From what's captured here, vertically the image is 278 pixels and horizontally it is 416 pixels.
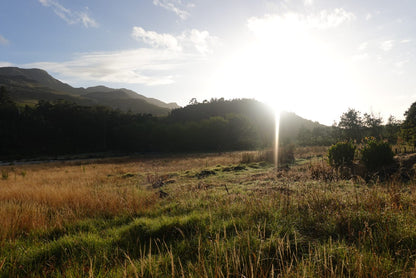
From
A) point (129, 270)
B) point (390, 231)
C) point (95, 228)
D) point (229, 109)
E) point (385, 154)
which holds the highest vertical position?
point (229, 109)

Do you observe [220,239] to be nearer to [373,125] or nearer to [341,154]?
[341,154]

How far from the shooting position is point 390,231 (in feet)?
10.3

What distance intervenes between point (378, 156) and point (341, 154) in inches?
65.3

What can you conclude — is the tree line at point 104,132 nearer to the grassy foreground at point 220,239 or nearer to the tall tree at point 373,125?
the tall tree at point 373,125

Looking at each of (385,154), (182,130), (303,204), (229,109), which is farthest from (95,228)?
(229,109)

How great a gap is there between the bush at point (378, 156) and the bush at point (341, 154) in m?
1.13

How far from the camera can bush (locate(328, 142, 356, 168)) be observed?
35.1ft

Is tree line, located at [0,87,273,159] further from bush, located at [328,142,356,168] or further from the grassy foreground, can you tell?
the grassy foreground

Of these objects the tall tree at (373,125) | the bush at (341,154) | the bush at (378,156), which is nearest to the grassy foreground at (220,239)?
the bush at (378,156)

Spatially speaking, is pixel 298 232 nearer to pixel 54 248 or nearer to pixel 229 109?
pixel 54 248

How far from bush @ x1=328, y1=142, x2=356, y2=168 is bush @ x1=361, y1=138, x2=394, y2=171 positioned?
1125mm

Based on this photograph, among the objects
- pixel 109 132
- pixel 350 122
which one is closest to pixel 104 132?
pixel 109 132

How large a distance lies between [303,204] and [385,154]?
7387 mm

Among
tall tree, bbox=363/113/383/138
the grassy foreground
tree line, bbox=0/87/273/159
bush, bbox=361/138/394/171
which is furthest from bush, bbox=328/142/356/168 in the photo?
tree line, bbox=0/87/273/159
